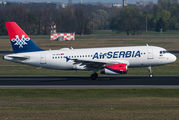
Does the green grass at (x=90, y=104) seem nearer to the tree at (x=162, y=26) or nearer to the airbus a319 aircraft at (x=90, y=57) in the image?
the airbus a319 aircraft at (x=90, y=57)

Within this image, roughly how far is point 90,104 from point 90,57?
48.6 ft

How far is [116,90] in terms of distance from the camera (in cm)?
2938

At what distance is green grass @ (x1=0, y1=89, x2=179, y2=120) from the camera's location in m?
19.7

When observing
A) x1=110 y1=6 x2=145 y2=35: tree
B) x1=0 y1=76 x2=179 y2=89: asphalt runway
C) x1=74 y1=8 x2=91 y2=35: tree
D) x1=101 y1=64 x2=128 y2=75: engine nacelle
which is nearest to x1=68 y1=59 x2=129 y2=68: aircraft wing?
x1=101 y1=64 x2=128 y2=75: engine nacelle

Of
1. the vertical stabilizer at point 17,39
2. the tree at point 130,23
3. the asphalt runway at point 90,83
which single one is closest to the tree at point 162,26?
the tree at point 130,23

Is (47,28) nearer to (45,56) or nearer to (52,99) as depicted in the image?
(45,56)

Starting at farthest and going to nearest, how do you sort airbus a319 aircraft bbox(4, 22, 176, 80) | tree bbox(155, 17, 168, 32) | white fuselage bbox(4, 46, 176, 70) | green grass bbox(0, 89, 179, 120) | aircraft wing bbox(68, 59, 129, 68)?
tree bbox(155, 17, 168, 32), white fuselage bbox(4, 46, 176, 70), airbus a319 aircraft bbox(4, 22, 176, 80), aircraft wing bbox(68, 59, 129, 68), green grass bbox(0, 89, 179, 120)

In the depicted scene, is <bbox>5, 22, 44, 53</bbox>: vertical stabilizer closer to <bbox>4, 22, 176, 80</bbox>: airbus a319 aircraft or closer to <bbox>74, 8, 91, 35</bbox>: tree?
<bbox>4, 22, 176, 80</bbox>: airbus a319 aircraft

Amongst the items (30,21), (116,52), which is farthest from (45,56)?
(30,21)

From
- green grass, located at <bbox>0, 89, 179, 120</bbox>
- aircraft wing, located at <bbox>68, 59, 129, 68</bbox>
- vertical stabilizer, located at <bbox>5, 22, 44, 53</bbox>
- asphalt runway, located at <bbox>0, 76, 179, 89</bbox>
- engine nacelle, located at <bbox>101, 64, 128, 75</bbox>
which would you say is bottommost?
asphalt runway, located at <bbox>0, 76, 179, 89</bbox>

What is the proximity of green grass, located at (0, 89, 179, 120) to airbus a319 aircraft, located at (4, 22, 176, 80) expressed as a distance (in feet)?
25.3

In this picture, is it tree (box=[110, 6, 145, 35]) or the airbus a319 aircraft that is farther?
tree (box=[110, 6, 145, 35])

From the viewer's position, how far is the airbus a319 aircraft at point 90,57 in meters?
36.8

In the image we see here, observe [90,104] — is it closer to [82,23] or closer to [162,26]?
[82,23]
